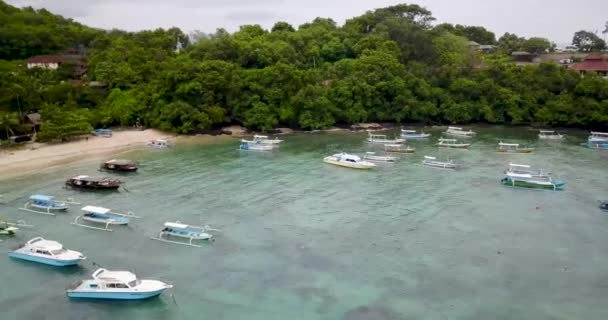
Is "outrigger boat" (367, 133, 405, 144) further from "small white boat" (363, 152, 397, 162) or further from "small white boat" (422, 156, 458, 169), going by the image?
"small white boat" (422, 156, 458, 169)

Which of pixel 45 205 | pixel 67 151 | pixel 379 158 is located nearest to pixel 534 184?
pixel 379 158

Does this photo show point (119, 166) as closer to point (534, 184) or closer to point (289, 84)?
point (289, 84)

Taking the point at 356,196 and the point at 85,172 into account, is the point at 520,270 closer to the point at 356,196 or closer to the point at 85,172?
→ the point at 356,196

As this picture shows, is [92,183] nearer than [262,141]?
Yes

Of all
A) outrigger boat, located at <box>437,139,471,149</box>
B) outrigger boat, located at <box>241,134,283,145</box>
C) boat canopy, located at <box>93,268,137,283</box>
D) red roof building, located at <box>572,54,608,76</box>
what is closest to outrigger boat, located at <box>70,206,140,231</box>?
boat canopy, located at <box>93,268,137,283</box>

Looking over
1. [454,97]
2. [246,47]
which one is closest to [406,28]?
[454,97]

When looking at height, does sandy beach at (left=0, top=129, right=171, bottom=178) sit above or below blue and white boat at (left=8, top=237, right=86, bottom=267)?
above

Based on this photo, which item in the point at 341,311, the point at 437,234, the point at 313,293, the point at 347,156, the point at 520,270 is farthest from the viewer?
the point at 347,156
